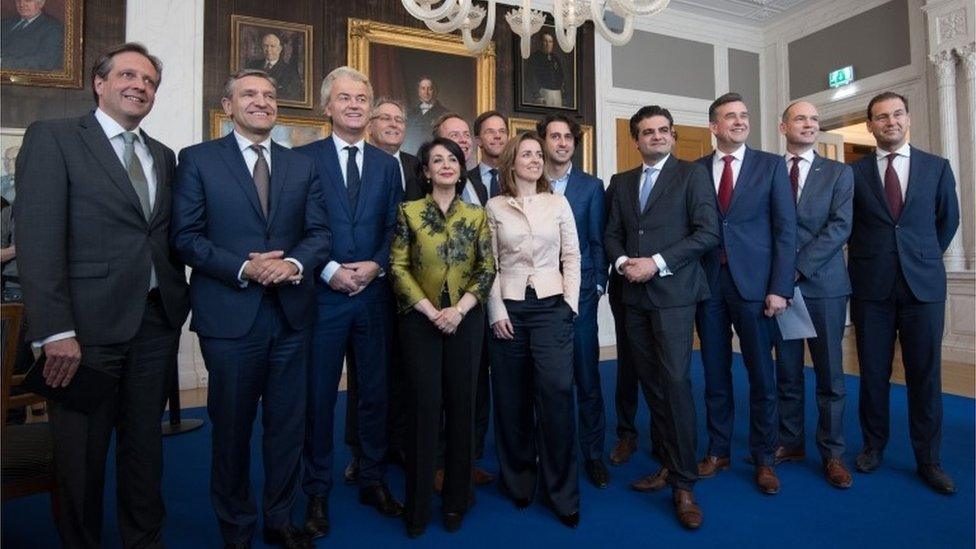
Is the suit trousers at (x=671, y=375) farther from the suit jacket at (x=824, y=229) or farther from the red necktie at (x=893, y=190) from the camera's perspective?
the red necktie at (x=893, y=190)

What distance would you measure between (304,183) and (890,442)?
3.36m

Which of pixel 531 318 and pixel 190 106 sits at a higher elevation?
pixel 190 106

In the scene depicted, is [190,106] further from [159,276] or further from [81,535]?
[81,535]

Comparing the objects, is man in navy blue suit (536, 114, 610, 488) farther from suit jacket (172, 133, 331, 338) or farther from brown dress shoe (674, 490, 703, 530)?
suit jacket (172, 133, 331, 338)

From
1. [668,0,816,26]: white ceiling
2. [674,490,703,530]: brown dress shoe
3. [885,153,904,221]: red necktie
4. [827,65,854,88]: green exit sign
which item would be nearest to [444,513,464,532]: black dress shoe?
[674,490,703,530]: brown dress shoe

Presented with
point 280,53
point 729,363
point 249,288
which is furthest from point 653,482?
point 280,53

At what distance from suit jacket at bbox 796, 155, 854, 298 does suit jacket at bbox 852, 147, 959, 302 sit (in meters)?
0.11

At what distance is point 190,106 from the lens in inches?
214

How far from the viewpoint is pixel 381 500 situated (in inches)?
99.5

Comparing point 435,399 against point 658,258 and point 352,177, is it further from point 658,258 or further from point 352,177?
point 658,258

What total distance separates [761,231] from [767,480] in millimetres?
1135

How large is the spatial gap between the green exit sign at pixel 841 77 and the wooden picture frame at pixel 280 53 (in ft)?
20.0

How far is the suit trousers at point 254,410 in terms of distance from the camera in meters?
2.10

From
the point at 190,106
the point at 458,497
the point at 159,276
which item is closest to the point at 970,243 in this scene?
the point at 458,497
